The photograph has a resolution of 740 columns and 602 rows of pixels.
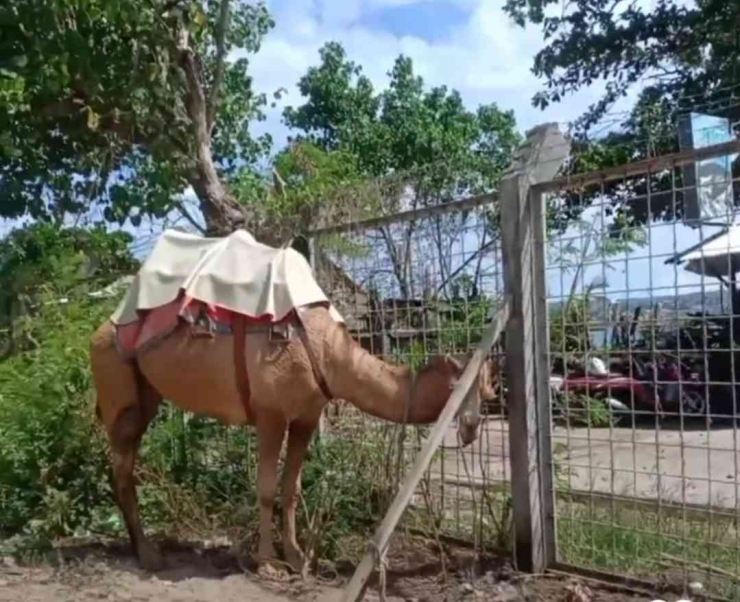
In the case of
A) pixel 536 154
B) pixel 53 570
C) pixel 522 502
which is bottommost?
pixel 53 570

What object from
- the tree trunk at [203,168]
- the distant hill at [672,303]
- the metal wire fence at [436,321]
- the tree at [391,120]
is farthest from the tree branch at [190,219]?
the tree at [391,120]

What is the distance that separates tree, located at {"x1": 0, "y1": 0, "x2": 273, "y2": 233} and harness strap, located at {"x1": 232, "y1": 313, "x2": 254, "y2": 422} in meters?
2.21

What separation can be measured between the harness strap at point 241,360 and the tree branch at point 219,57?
19.1 ft

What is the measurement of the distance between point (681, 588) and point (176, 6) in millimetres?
7371

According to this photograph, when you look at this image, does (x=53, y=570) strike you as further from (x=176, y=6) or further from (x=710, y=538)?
Answer: (x=176, y=6)

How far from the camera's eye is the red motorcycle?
4.64 metres

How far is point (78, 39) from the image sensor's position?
9055 mm

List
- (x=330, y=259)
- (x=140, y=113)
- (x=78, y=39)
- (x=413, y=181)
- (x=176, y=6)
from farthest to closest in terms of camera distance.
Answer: (x=140, y=113) < (x=176, y=6) < (x=78, y=39) < (x=330, y=259) < (x=413, y=181)

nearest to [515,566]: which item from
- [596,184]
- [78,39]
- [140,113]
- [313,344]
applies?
[313,344]

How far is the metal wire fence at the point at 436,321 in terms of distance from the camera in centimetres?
552

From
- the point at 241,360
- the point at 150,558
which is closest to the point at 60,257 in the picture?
the point at 150,558

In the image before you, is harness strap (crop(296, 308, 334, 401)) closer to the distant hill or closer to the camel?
the camel

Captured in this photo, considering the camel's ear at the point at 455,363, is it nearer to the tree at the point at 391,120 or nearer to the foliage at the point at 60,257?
the foliage at the point at 60,257

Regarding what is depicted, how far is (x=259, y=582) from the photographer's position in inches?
208
